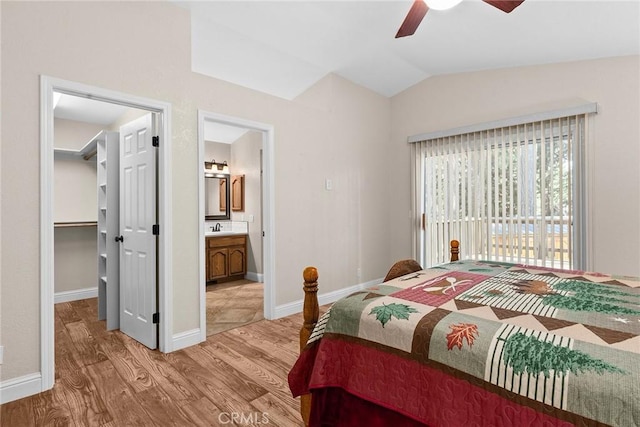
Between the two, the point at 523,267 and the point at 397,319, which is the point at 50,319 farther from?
the point at 523,267

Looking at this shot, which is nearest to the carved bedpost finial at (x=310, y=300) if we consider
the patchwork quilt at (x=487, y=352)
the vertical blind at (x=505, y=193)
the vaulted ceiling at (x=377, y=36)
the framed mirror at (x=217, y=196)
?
the patchwork quilt at (x=487, y=352)

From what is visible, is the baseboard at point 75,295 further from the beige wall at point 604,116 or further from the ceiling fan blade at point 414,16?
the beige wall at point 604,116

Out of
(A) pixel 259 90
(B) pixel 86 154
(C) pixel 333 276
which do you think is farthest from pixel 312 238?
(B) pixel 86 154

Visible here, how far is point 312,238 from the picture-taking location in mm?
3828

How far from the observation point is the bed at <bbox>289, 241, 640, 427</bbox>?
0.90 metres

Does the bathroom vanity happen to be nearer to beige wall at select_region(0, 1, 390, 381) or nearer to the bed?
beige wall at select_region(0, 1, 390, 381)

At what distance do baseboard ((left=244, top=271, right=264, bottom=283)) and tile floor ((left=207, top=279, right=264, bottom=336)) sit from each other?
96 mm

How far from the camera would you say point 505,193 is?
375cm

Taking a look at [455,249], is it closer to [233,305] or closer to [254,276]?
[233,305]

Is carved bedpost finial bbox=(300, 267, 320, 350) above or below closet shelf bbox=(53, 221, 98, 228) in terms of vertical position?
below

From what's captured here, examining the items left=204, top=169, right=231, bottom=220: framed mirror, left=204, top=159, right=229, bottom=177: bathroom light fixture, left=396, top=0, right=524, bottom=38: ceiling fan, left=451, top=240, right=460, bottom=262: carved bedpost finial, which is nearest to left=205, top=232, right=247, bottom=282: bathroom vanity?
left=204, top=169, right=231, bottom=220: framed mirror

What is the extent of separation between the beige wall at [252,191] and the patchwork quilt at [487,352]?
12.8 feet

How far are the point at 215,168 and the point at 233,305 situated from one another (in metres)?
2.68

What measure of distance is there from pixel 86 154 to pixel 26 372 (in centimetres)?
305
